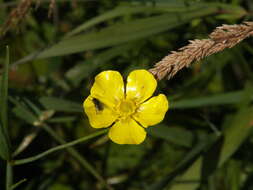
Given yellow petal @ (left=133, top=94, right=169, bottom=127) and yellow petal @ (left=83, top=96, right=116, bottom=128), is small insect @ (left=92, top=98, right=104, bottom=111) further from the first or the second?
yellow petal @ (left=133, top=94, right=169, bottom=127)

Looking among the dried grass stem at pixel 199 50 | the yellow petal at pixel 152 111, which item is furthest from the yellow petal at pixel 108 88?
the dried grass stem at pixel 199 50

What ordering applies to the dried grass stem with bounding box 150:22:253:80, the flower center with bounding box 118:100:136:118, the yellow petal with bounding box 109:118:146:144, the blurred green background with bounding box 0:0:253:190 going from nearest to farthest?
the dried grass stem with bounding box 150:22:253:80 < the yellow petal with bounding box 109:118:146:144 < the flower center with bounding box 118:100:136:118 < the blurred green background with bounding box 0:0:253:190

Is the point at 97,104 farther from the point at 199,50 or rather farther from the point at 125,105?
the point at 199,50

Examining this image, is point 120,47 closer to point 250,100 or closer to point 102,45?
point 102,45

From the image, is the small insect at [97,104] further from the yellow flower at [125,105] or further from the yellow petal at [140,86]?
the yellow petal at [140,86]

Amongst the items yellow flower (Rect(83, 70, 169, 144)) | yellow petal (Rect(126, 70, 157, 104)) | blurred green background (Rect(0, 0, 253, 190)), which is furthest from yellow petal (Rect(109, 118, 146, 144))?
blurred green background (Rect(0, 0, 253, 190))

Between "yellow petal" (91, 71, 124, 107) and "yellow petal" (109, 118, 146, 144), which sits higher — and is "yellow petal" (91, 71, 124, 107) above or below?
above

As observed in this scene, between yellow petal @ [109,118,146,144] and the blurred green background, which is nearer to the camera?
yellow petal @ [109,118,146,144]

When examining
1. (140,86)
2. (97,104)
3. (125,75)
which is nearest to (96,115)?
(97,104)
